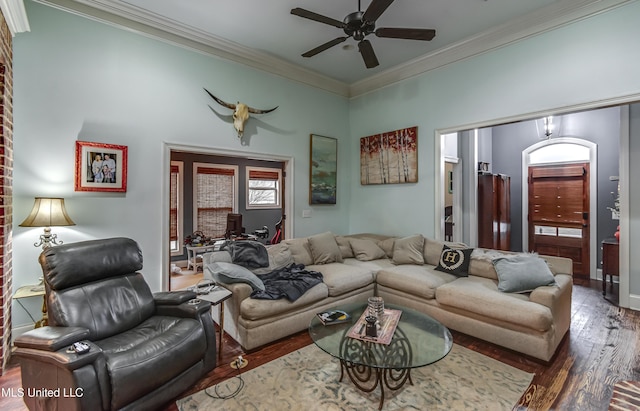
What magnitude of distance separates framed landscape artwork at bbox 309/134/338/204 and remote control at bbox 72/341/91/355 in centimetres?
353

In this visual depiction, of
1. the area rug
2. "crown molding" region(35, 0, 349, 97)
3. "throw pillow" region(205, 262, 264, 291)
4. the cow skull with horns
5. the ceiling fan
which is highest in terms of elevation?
"crown molding" region(35, 0, 349, 97)

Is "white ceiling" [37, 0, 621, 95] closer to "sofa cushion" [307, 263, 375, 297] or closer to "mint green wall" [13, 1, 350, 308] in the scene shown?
"mint green wall" [13, 1, 350, 308]

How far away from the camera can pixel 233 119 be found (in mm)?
3980

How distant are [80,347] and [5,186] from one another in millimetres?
1768

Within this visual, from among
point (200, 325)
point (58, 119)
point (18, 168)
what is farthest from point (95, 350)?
point (58, 119)

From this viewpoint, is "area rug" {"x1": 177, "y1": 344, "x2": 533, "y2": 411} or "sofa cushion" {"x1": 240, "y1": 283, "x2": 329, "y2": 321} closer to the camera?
"area rug" {"x1": 177, "y1": 344, "x2": 533, "y2": 411}

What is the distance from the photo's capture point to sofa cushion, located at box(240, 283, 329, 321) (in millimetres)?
2674

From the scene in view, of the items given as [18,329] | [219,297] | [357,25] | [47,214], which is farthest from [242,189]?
[357,25]

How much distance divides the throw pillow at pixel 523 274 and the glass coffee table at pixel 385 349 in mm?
1055

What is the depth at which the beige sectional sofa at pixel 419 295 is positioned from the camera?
2590mm

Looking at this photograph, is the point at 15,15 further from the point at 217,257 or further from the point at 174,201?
the point at 174,201

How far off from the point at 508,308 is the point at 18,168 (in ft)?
15.2

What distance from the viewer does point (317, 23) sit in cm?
338

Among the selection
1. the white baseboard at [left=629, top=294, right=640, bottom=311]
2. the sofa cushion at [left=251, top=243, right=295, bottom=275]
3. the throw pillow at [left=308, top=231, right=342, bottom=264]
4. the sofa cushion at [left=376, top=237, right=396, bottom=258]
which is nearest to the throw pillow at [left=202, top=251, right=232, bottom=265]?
the sofa cushion at [left=251, top=243, right=295, bottom=275]
